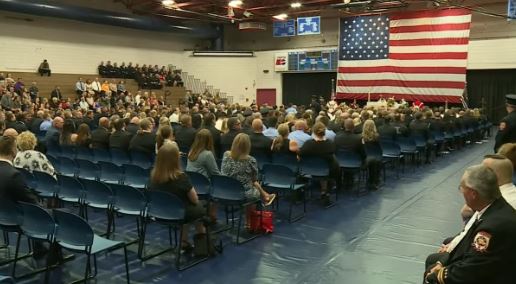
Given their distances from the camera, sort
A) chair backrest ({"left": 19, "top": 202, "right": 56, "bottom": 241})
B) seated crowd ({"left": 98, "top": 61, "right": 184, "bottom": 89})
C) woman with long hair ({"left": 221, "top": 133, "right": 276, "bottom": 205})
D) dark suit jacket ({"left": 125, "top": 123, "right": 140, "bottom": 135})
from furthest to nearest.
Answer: seated crowd ({"left": 98, "top": 61, "right": 184, "bottom": 89}) → dark suit jacket ({"left": 125, "top": 123, "right": 140, "bottom": 135}) → woman with long hair ({"left": 221, "top": 133, "right": 276, "bottom": 205}) → chair backrest ({"left": 19, "top": 202, "right": 56, "bottom": 241})

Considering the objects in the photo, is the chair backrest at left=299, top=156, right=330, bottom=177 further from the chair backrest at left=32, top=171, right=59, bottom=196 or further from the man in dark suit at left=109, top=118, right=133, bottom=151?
the chair backrest at left=32, top=171, right=59, bottom=196

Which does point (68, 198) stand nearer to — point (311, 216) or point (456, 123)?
point (311, 216)

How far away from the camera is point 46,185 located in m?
5.97

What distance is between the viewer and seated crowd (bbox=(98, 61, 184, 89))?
24.1m

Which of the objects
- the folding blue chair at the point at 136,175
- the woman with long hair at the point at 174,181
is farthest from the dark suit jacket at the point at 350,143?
the woman with long hair at the point at 174,181

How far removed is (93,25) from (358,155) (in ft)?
66.1

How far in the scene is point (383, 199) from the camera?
313 inches

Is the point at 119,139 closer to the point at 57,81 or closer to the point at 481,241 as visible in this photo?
the point at 481,241

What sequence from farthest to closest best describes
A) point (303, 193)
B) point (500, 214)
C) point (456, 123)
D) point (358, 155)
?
point (456, 123), point (358, 155), point (303, 193), point (500, 214)

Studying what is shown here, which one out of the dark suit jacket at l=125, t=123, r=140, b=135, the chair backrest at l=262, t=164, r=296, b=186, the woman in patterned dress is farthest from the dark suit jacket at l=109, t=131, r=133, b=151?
the chair backrest at l=262, t=164, r=296, b=186

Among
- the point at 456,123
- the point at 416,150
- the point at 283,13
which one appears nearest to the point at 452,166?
the point at 416,150

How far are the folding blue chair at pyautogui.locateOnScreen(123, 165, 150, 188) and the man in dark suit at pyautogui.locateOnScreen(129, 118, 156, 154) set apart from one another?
4.13 feet

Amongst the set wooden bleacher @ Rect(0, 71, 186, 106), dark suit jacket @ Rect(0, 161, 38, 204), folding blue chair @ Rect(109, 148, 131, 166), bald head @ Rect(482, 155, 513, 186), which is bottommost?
folding blue chair @ Rect(109, 148, 131, 166)

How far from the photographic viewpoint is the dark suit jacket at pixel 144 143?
804cm
